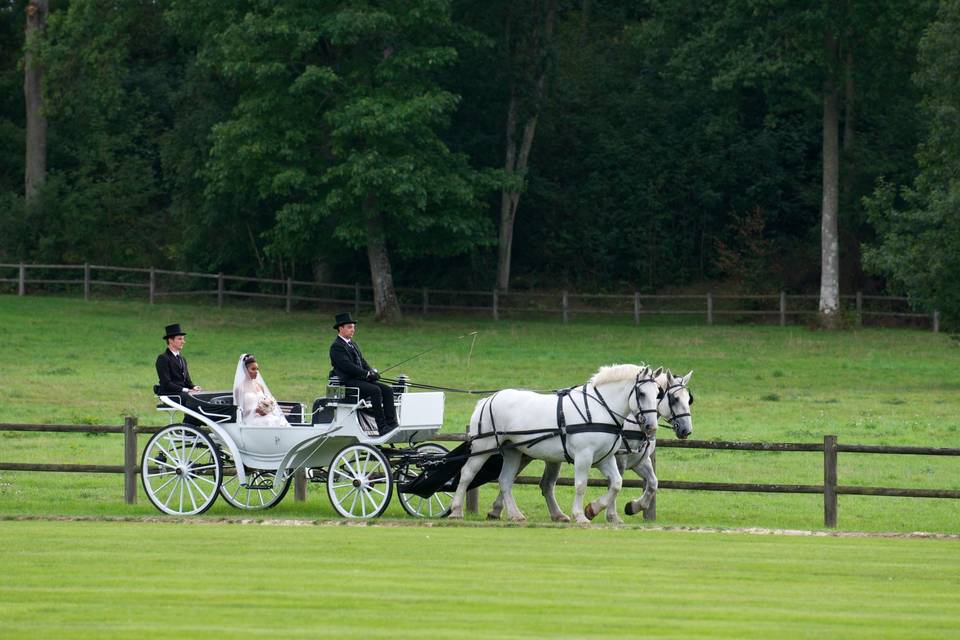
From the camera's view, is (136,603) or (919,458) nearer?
(136,603)

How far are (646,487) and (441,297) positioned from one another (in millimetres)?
31786

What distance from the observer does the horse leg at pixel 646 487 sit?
15891 millimetres

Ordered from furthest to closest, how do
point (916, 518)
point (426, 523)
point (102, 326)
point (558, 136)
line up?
point (558, 136)
point (102, 326)
point (916, 518)
point (426, 523)

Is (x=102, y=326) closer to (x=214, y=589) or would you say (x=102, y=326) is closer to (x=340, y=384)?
(x=340, y=384)

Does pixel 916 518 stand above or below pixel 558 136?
below

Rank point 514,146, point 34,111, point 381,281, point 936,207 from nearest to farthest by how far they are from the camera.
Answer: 1. point 936,207
2. point 381,281
3. point 514,146
4. point 34,111

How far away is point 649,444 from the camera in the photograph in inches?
625

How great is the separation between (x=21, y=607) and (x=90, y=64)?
1478 inches

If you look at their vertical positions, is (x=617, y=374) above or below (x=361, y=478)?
above

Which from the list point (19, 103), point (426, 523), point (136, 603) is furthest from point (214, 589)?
point (19, 103)

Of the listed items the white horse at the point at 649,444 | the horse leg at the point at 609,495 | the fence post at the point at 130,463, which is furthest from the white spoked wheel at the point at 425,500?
the fence post at the point at 130,463

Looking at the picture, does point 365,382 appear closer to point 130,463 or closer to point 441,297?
point 130,463

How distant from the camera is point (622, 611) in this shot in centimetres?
1017

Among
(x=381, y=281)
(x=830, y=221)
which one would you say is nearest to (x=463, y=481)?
(x=381, y=281)
